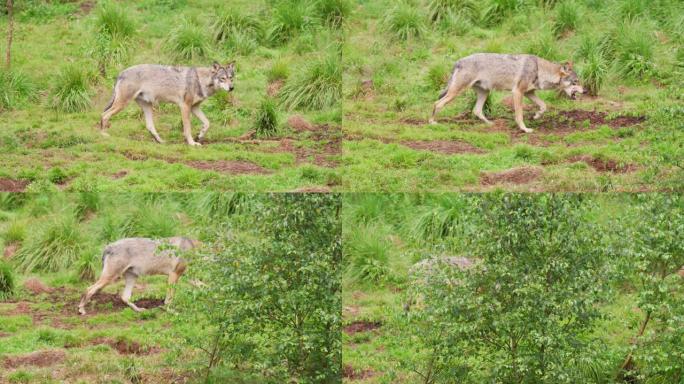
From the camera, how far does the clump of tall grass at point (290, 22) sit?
21.0 metres

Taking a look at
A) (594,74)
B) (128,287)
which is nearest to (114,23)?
(128,287)

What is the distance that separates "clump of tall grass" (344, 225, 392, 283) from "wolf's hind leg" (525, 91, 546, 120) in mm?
2985

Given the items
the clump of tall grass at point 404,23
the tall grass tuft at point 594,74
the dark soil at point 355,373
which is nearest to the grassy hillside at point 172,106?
the clump of tall grass at point 404,23

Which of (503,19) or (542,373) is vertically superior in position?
(503,19)

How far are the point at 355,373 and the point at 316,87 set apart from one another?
4.59 metres

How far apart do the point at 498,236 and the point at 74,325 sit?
6.67 meters

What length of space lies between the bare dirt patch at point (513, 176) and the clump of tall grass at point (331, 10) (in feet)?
13.1

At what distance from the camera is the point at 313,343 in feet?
59.0

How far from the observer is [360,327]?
62.4 feet

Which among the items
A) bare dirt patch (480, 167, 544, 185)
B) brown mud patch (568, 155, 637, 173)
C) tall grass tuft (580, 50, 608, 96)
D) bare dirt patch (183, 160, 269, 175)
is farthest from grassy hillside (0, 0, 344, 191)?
tall grass tuft (580, 50, 608, 96)

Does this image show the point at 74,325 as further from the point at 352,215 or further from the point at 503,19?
the point at 503,19

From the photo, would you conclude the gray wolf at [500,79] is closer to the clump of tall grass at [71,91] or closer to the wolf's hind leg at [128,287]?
the wolf's hind leg at [128,287]

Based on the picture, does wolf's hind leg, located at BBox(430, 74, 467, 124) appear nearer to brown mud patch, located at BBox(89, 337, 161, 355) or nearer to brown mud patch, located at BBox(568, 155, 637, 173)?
brown mud patch, located at BBox(568, 155, 637, 173)

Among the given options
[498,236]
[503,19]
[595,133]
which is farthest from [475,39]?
[498,236]
